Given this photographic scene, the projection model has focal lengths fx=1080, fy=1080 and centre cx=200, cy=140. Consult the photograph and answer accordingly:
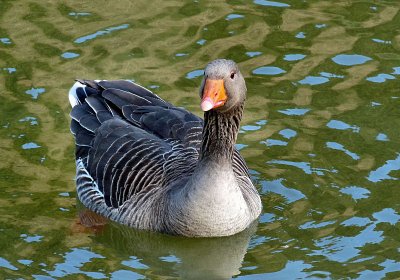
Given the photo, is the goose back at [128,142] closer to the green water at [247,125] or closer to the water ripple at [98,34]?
the green water at [247,125]

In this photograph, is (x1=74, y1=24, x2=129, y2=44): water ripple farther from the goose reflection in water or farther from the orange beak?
the orange beak

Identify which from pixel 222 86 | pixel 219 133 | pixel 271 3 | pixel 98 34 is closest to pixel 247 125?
pixel 219 133

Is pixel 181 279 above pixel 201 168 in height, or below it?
below

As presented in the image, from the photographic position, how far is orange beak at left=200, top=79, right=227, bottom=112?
10750 millimetres

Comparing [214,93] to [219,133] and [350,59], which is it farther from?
[350,59]

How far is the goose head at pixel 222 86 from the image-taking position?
10.8 m

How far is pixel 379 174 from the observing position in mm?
12742

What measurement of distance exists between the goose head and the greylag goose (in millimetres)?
10

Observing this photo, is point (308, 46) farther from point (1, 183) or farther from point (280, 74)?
point (1, 183)

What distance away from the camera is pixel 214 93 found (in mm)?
10805

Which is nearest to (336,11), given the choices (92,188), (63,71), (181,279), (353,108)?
(353,108)

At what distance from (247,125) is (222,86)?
3.14 m

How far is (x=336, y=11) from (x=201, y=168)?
6518 millimetres

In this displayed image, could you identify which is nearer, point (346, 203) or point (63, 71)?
point (346, 203)
